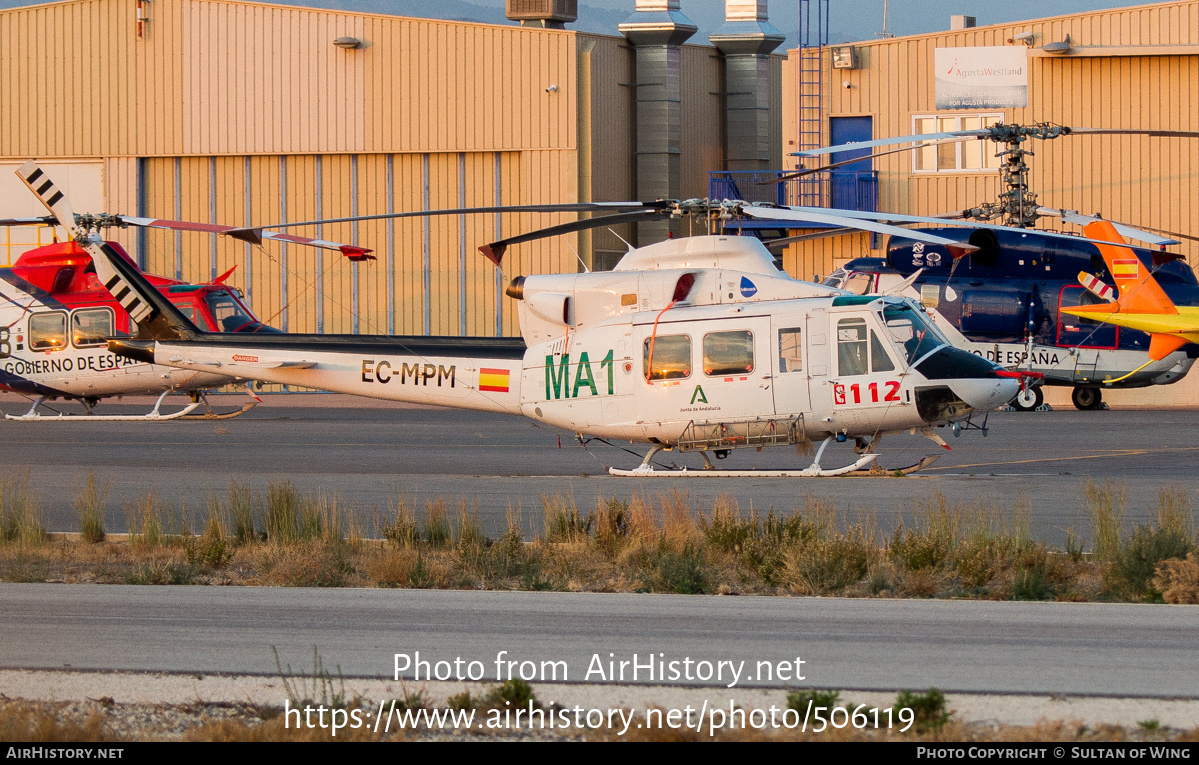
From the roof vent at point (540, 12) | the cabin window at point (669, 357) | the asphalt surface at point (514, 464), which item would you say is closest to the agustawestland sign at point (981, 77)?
the asphalt surface at point (514, 464)

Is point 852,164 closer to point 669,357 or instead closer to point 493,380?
point 493,380

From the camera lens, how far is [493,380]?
58.3ft

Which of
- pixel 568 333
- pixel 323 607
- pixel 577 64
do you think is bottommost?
Result: pixel 323 607

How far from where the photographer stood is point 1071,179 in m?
34.4

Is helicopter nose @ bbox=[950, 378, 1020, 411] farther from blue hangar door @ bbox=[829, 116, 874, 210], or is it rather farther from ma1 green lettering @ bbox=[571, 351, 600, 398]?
blue hangar door @ bbox=[829, 116, 874, 210]

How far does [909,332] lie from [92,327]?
1782 centimetres

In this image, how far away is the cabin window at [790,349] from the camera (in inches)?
639

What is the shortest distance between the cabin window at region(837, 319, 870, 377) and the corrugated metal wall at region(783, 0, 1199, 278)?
20511mm

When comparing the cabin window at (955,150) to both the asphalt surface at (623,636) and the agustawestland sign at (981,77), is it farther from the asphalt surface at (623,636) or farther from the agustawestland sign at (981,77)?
the asphalt surface at (623,636)
